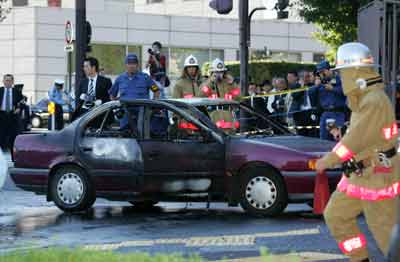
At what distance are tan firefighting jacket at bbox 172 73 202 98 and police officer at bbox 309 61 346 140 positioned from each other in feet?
5.93

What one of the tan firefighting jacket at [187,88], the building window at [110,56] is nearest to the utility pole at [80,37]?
the tan firefighting jacket at [187,88]

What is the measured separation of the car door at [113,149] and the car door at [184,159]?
5.9 inches

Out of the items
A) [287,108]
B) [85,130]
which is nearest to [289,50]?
[287,108]

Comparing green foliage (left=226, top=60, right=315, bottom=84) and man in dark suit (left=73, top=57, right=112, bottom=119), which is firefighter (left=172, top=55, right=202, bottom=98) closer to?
man in dark suit (left=73, top=57, right=112, bottom=119)

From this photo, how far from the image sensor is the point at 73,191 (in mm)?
13422

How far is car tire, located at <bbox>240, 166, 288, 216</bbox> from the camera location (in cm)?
1265

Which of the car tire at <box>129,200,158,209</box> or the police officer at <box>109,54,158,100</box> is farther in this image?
the police officer at <box>109,54,158,100</box>

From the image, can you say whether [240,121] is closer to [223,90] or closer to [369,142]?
[223,90]

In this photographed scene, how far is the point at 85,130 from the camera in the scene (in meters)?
13.7

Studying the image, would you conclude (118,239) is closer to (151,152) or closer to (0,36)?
(151,152)

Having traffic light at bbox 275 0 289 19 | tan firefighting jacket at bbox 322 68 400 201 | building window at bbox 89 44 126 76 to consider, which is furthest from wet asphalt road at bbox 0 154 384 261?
building window at bbox 89 44 126 76

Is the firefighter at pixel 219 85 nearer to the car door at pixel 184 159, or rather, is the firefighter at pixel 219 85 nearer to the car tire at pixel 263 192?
the car door at pixel 184 159

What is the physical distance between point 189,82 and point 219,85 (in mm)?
439

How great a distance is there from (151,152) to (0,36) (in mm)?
42929
